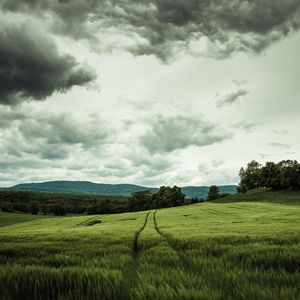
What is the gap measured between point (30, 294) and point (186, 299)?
1.77 m

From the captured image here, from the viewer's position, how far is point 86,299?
3.03 metres

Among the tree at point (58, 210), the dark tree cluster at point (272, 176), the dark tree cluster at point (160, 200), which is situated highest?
the dark tree cluster at point (272, 176)

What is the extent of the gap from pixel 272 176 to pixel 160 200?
4633cm

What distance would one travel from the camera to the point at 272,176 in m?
128

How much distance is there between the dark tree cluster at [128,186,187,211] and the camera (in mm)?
128038

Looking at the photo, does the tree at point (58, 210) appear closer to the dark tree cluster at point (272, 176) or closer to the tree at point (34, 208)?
the tree at point (34, 208)

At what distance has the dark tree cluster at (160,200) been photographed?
128038 millimetres

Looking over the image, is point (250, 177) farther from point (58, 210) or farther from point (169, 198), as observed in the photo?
point (58, 210)

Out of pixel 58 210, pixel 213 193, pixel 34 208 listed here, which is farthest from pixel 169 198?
pixel 34 208

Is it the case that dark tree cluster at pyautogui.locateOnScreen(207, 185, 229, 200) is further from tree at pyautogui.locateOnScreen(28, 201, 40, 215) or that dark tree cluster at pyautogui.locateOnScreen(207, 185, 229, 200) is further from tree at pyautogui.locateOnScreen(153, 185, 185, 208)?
tree at pyautogui.locateOnScreen(28, 201, 40, 215)

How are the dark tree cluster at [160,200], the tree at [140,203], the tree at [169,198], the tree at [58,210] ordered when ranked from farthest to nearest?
the tree at [58,210], the tree at [140,203], the dark tree cluster at [160,200], the tree at [169,198]

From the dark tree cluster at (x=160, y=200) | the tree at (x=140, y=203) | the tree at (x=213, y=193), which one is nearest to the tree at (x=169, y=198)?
the dark tree cluster at (x=160, y=200)

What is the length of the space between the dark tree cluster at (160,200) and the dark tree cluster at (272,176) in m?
34.9

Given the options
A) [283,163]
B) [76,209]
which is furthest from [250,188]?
[76,209]
